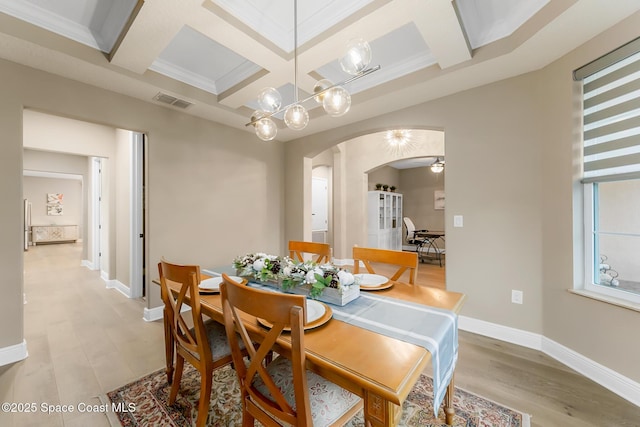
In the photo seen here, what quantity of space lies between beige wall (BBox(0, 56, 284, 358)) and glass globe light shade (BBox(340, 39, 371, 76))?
8.14 ft

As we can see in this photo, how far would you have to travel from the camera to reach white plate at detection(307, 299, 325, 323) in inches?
45.5

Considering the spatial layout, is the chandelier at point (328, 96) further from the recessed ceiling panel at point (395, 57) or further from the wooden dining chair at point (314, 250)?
the wooden dining chair at point (314, 250)

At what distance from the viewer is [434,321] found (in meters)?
1.15

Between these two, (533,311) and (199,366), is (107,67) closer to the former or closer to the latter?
(199,366)

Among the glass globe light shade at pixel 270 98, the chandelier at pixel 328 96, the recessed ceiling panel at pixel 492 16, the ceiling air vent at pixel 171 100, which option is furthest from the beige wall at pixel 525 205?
the ceiling air vent at pixel 171 100

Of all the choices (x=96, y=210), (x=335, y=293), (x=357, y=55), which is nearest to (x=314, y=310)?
(x=335, y=293)

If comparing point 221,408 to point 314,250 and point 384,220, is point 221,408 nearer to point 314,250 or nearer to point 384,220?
point 314,250

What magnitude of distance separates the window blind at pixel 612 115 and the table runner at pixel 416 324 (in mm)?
1794

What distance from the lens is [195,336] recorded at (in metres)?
1.50

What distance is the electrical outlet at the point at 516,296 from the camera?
238 centimetres

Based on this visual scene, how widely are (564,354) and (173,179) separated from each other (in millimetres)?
4169

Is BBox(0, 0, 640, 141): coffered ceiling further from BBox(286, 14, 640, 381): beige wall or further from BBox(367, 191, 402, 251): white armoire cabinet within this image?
BBox(367, 191, 402, 251): white armoire cabinet

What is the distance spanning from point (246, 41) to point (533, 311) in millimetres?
3371

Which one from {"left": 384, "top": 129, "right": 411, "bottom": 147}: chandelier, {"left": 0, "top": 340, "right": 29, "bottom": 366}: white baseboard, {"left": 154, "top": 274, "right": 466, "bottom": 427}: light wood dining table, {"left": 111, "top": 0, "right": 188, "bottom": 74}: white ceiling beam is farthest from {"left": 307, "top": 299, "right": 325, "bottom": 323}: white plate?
{"left": 384, "top": 129, "right": 411, "bottom": 147}: chandelier
